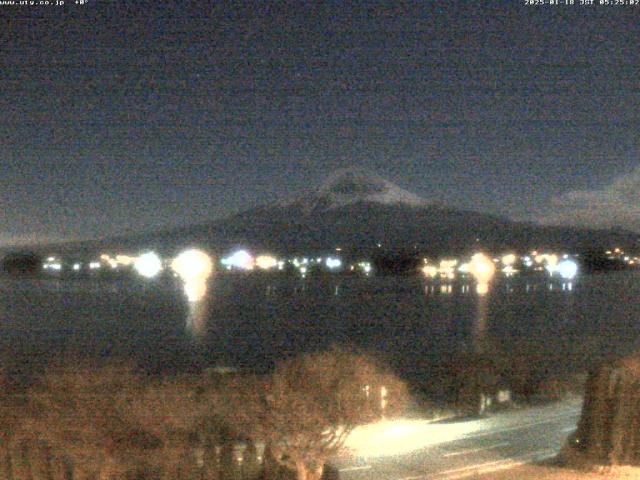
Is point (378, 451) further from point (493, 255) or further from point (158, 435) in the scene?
point (493, 255)

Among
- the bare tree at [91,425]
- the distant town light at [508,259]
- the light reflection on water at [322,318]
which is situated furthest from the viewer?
the distant town light at [508,259]

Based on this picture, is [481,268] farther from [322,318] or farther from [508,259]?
[322,318]

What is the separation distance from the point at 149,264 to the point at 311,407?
54559mm

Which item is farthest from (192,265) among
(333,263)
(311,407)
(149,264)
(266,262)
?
(311,407)

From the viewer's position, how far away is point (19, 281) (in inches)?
2389

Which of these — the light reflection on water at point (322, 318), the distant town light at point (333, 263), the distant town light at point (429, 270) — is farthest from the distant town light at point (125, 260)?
the distant town light at point (429, 270)

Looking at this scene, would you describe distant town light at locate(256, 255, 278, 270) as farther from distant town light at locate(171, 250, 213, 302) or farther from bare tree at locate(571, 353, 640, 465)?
bare tree at locate(571, 353, 640, 465)

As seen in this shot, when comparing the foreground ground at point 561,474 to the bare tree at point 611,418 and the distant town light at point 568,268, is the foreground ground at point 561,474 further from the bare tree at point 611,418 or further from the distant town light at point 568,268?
the distant town light at point 568,268

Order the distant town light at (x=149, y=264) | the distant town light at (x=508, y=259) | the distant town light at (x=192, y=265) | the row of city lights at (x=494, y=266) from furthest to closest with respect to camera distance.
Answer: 1. the distant town light at (x=192, y=265)
2. the distant town light at (x=149, y=264)
3. the distant town light at (x=508, y=259)
4. the row of city lights at (x=494, y=266)

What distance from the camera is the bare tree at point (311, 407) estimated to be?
6.56m

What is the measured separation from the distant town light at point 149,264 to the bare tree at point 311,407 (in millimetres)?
53116

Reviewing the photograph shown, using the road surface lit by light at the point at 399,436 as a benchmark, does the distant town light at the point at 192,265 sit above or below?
above

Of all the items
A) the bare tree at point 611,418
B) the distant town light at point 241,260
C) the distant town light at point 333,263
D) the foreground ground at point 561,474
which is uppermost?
the distant town light at point 241,260

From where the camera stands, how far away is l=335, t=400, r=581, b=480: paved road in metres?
7.59
